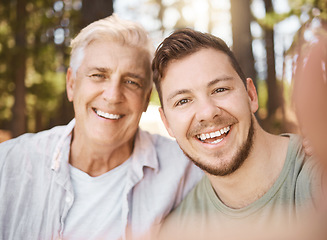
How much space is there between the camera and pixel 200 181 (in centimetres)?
288

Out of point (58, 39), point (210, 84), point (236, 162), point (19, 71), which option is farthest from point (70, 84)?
point (58, 39)

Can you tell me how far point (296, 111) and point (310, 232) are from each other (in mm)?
436

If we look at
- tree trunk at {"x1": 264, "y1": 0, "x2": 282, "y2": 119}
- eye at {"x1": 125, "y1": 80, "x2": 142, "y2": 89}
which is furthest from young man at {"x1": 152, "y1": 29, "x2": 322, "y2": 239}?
tree trunk at {"x1": 264, "y1": 0, "x2": 282, "y2": 119}

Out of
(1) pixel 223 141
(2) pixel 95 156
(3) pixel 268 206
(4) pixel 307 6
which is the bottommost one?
(3) pixel 268 206

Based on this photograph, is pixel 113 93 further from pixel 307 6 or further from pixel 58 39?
pixel 58 39

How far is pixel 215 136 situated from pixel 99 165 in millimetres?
1236

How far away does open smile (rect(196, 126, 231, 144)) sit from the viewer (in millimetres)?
2330

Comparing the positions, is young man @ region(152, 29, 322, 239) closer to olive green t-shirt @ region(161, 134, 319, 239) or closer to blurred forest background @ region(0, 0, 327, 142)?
olive green t-shirt @ region(161, 134, 319, 239)

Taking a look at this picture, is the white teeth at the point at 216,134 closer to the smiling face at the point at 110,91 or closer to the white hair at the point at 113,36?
the smiling face at the point at 110,91

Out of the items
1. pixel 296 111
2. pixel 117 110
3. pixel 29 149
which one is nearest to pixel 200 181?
pixel 117 110

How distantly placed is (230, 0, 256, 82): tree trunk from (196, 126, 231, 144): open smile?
106 inches

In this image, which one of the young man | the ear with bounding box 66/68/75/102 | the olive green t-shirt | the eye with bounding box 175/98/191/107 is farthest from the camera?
the ear with bounding box 66/68/75/102

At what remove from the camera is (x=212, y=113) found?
2.27 metres

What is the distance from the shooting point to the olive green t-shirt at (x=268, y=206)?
6.60ft
